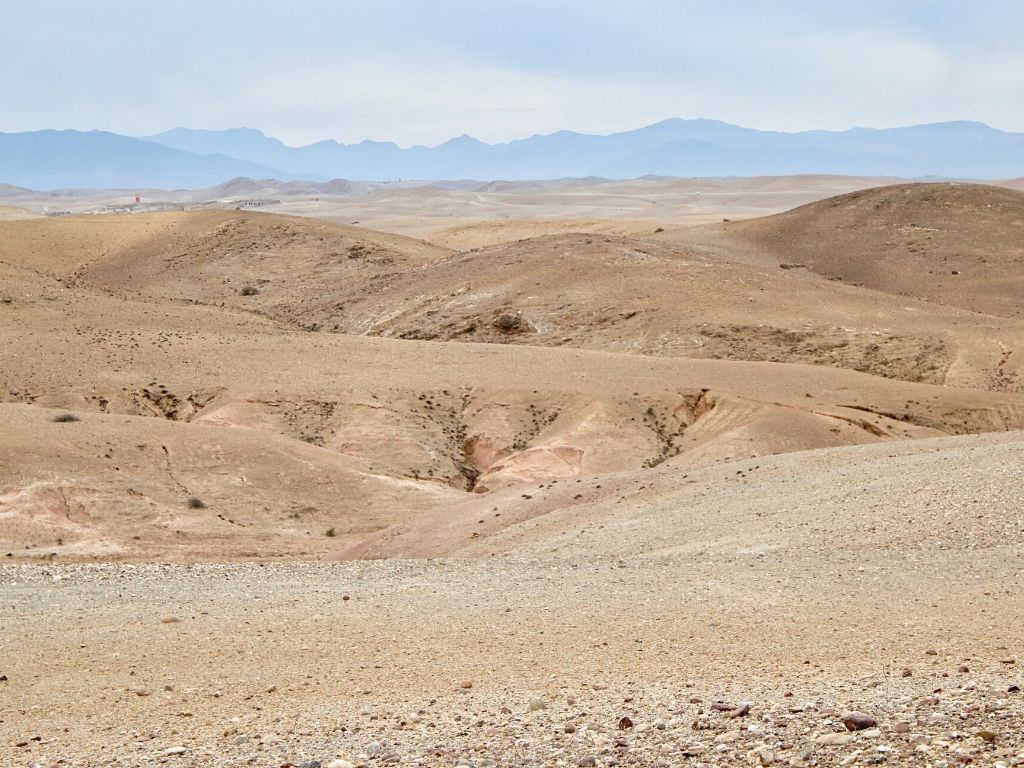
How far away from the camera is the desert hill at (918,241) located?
174ft

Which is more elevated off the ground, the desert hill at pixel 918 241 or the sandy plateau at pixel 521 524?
the desert hill at pixel 918 241

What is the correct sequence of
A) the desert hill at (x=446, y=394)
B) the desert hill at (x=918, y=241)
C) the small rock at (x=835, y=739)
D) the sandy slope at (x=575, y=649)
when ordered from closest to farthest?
the small rock at (x=835, y=739) → the sandy slope at (x=575, y=649) → the desert hill at (x=446, y=394) → the desert hill at (x=918, y=241)

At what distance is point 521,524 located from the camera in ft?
59.4

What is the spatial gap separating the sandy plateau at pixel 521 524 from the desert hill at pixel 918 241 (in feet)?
7.82

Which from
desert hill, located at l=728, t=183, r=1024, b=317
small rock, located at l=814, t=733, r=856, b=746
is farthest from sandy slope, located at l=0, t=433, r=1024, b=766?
desert hill, located at l=728, t=183, r=1024, b=317

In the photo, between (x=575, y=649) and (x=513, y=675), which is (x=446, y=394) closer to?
(x=575, y=649)

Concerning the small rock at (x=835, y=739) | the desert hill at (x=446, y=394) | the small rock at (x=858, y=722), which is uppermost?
the small rock at (x=858, y=722)

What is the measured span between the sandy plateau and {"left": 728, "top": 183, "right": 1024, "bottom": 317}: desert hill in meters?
2.38

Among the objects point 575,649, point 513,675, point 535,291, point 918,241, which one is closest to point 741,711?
point 513,675

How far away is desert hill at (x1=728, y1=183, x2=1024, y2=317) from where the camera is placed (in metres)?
53.1

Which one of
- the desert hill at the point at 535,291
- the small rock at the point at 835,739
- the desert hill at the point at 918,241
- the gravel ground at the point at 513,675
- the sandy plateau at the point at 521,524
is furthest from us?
the desert hill at the point at 918,241

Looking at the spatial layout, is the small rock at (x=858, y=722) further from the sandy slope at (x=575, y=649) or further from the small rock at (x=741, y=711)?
the small rock at (x=741, y=711)

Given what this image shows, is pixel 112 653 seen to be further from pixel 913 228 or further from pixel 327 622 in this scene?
pixel 913 228

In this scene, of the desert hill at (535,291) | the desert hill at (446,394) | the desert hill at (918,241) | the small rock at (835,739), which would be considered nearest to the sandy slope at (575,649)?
the small rock at (835,739)
